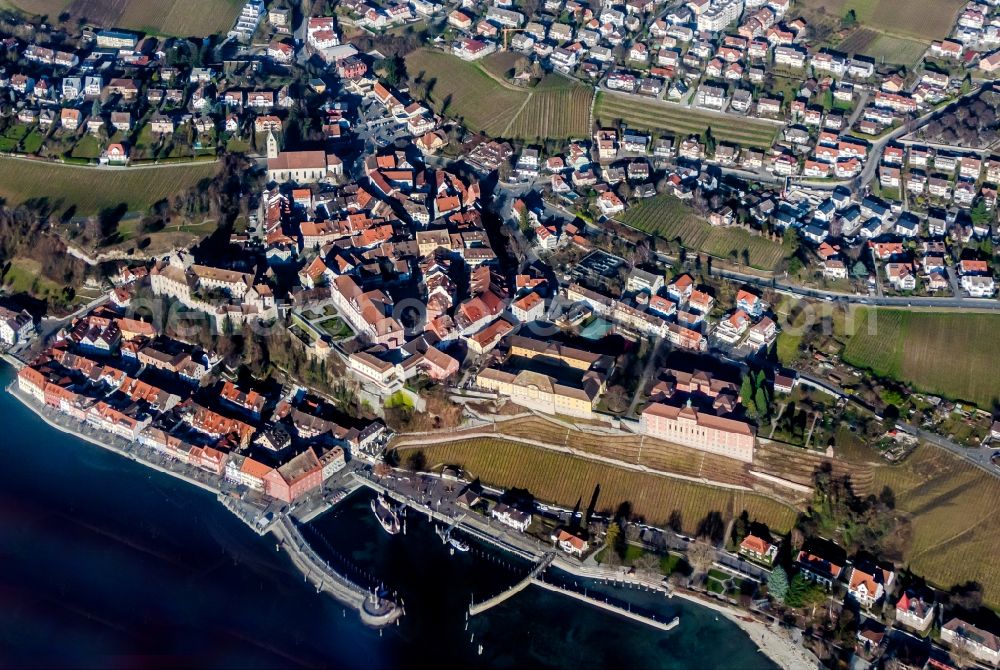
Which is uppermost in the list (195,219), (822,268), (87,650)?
(822,268)

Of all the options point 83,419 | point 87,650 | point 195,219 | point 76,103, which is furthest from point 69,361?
point 76,103

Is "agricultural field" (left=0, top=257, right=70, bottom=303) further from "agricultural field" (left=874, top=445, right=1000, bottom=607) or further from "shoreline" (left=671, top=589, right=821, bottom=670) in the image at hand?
"agricultural field" (left=874, top=445, right=1000, bottom=607)

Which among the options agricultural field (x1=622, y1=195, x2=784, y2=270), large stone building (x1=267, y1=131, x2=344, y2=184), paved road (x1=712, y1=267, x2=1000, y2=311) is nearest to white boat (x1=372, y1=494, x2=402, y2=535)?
paved road (x1=712, y1=267, x2=1000, y2=311)

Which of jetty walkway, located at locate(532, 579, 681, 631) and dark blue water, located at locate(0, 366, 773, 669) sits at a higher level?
jetty walkway, located at locate(532, 579, 681, 631)

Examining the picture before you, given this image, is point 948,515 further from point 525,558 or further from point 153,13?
point 153,13

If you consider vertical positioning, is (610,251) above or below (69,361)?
above

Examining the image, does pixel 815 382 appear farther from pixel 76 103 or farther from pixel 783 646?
pixel 76 103
